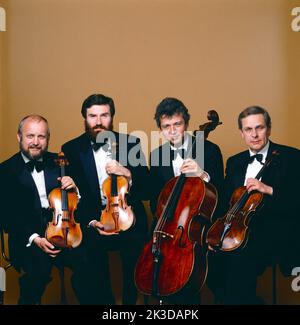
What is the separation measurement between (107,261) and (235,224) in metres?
1.07

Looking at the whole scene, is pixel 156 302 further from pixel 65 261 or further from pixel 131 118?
pixel 131 118

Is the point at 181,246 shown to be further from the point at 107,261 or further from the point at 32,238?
the point at 32,238

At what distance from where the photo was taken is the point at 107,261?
217 inches

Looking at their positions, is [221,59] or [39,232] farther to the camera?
[221,59]

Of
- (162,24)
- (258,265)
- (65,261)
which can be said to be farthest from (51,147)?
(258,265)

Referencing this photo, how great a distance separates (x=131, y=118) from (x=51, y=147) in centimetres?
68

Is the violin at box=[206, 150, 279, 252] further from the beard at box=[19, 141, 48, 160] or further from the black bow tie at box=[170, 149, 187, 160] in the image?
the beard at box=[19, 141, 48, 160]

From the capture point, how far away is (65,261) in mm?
5453

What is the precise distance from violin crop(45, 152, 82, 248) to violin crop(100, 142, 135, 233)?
23 cm

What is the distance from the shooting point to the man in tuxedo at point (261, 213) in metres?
5.28

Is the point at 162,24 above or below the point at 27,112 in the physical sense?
above

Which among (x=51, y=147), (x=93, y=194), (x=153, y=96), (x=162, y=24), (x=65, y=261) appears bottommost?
(x=65, y=261)

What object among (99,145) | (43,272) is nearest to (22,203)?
(43,272)

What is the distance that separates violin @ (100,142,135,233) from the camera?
17.1 feet
